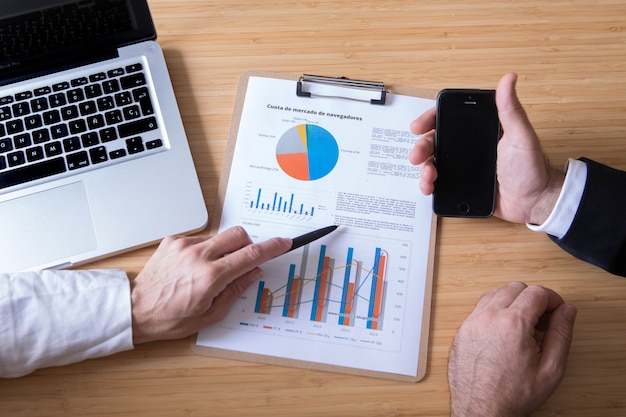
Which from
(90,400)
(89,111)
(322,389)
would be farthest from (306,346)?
(89,111)

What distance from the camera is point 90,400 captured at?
76cm

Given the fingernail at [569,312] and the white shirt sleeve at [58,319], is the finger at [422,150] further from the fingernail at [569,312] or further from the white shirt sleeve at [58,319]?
the white shirt sleeve at [58,319]

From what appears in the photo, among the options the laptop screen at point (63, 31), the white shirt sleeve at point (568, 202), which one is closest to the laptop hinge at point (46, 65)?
the laptop screen at point (63, 31)

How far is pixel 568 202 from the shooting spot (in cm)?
81

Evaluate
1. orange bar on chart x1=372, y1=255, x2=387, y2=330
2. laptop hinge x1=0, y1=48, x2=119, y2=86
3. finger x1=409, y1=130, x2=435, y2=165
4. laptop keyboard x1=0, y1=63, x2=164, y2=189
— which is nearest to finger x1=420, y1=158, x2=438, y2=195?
finger x1=409, y1=130, x2=435, y2=165

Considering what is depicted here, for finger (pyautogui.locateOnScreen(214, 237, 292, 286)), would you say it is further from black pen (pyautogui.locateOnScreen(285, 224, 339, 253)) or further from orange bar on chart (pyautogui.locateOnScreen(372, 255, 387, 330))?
orange bar on chart (pyautogui.locateOnScreen(372, 255, 387, 330))

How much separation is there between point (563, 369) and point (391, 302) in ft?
0.76

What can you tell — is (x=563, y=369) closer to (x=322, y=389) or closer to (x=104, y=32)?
(x=322, y=389)

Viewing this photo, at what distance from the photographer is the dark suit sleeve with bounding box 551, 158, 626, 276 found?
2.60 feet

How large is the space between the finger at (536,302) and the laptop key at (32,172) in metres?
0.65

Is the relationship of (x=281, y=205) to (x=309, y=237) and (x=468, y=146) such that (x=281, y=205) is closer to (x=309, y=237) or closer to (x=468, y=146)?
(x=309, y=237)

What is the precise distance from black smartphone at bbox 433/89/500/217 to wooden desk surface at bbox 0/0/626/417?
0.16 ft

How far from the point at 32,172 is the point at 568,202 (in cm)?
74

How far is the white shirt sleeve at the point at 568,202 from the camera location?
80 centimetres
